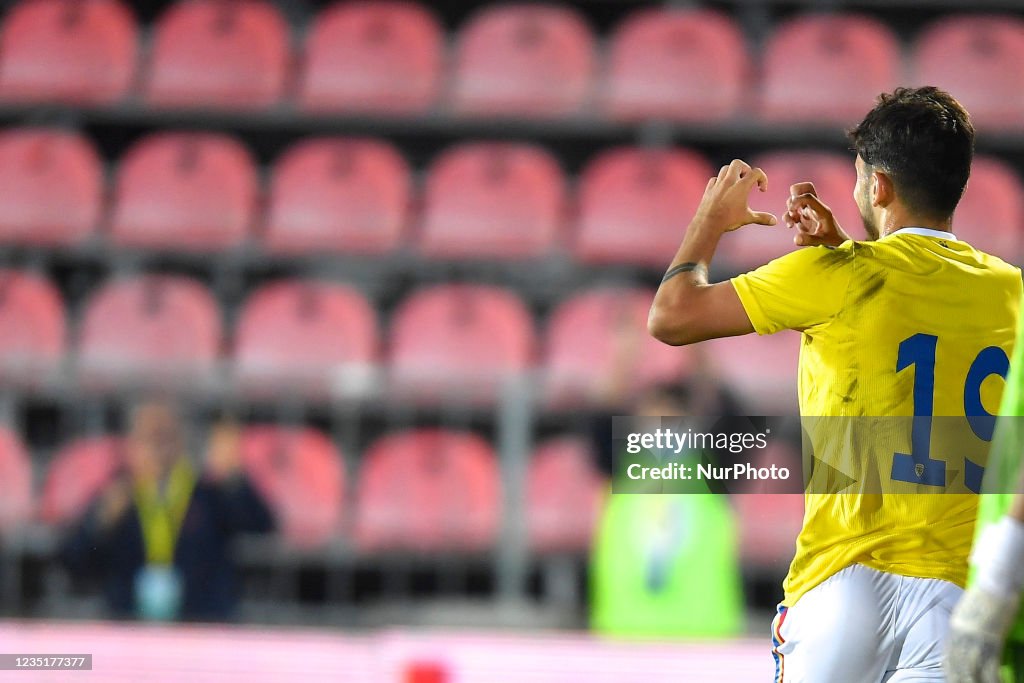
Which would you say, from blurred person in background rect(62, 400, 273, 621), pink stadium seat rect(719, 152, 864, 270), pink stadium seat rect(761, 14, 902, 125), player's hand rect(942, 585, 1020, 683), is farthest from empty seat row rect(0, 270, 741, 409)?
player's hand rect(942, 585, 1020, 683)

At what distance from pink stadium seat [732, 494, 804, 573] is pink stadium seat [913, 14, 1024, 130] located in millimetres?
3018

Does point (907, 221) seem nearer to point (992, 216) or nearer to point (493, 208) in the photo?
point (493, 208)

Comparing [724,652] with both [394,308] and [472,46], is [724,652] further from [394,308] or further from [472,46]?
[472,46]

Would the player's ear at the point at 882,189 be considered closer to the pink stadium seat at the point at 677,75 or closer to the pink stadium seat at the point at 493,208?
the pink stadium seat at the point at 493,208

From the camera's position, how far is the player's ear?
2.32 meters

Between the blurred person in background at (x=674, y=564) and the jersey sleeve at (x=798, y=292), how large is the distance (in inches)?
107

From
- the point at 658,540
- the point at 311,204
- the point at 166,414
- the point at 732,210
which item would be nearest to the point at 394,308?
the point at 311,204

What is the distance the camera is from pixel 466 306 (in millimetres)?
6344

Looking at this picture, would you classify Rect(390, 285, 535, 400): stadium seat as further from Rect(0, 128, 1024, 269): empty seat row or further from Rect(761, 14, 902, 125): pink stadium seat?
Rect(761, 14, 902, 125): pink stadium seat

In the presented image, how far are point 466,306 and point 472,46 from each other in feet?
6.37

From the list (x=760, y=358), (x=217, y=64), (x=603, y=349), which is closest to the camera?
(x=603, y=349)

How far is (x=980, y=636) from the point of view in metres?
1.68

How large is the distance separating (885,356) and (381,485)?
383cm

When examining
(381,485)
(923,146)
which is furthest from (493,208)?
(923,146)
